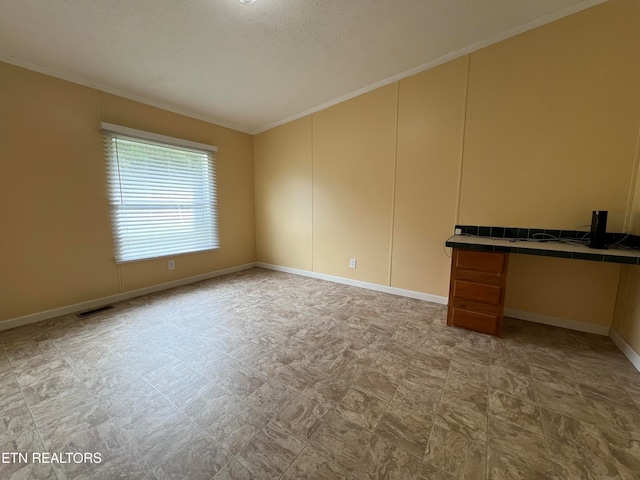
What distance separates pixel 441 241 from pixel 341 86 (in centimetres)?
236

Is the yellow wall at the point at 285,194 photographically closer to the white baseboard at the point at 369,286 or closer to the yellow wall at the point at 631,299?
the white baseboard at the point at 369,286

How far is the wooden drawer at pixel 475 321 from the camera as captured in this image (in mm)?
2248

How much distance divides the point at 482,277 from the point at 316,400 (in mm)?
1832

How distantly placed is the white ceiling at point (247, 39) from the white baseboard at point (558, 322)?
9.20ft

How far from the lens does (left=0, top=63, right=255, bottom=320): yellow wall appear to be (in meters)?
2.38

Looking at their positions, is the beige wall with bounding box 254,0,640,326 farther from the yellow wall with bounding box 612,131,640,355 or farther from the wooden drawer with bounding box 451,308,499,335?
the wooden drawer with bounding box 451,308,499,335

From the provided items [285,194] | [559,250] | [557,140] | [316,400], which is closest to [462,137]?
[557,140]

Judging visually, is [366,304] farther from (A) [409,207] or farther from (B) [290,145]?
(B) [290,145]

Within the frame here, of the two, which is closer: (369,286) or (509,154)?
(509,154)

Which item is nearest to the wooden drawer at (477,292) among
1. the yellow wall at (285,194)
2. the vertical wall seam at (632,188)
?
the vertical wall seam at (632,188)

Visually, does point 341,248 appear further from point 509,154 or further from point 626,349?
point 626,349

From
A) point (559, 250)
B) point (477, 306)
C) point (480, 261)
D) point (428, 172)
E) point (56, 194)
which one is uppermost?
point (428, 172)

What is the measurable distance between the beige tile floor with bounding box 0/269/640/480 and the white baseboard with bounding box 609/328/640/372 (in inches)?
1.8

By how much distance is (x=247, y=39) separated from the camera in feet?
7.30
